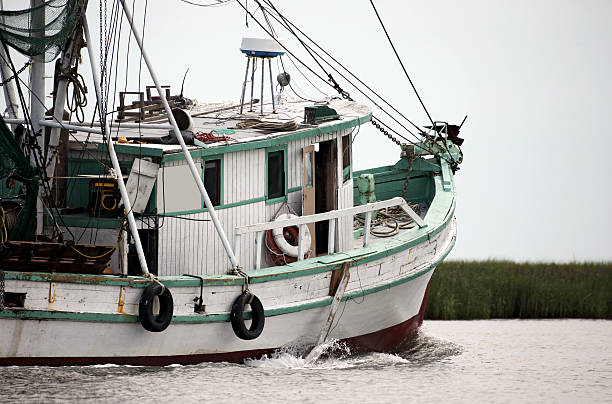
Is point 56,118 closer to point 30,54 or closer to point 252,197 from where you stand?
point 30,54

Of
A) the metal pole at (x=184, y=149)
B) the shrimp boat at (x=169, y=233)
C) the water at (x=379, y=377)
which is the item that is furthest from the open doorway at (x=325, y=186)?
the metal pole at (x=184, y=149)

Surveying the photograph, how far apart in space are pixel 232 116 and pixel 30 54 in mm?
3738

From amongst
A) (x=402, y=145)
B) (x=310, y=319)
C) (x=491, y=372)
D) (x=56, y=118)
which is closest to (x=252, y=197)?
(x=310, y=319)

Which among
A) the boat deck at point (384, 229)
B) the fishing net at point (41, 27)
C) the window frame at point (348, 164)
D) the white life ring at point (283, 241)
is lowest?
the white life ring at point (283, 241)

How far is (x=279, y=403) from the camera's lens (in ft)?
38.3

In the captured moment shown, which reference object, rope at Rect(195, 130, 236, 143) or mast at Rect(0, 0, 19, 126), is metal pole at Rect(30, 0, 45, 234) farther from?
rope at Rect(195, 130, 236, 143)

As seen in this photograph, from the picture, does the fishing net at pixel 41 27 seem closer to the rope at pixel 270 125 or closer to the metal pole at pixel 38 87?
the metal pole at pixel 38 87

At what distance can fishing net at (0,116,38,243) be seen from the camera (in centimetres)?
1211

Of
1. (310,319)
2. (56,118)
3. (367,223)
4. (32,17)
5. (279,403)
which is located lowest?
(279,403)

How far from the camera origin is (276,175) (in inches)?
552

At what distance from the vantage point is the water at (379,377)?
1159 cm

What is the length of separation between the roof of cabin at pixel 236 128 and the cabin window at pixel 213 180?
204 millimetres

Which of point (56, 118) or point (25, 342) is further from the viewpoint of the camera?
point (56, 118)

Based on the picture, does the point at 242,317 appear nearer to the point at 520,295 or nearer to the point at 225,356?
the point at 225,356
